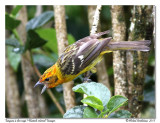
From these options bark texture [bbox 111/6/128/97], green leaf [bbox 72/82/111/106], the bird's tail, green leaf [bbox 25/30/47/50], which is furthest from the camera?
green leaf [bbox 25/30/47/50]

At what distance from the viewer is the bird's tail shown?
2.10 metres

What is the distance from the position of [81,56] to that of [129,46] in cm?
43

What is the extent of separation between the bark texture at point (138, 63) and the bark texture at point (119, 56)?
0.06 meters

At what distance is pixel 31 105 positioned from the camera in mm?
2660

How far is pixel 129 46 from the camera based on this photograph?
2146 millimetres

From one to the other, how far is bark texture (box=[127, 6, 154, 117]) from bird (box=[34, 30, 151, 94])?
11 centimetres

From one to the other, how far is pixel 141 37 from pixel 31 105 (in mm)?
1333

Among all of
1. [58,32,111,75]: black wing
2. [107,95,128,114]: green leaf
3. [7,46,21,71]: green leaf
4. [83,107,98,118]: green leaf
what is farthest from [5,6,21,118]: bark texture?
[107,95,128,114]: green leaf

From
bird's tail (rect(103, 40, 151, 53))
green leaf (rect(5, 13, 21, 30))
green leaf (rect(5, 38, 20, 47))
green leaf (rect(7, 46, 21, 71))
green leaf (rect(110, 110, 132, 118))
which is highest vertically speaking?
green leaf (rect(5, 13, 21, 30))

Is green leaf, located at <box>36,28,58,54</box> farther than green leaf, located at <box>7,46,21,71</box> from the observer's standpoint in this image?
No

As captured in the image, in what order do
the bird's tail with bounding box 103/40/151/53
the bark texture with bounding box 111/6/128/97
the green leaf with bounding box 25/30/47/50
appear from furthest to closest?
1. the green leaf with bounding box 25/30/47/50
2. the bark texture with bounding box 111/6/128/97
3. the bird's tail with bounding box 103/40/151/53

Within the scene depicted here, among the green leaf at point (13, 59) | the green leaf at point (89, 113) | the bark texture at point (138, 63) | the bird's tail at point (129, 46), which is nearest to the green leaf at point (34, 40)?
the green leaf at point (13, 59)

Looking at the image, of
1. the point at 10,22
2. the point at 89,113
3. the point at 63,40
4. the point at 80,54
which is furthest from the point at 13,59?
the point at 89,113

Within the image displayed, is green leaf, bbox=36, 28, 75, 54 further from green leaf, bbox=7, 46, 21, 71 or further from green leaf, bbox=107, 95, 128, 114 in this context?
green leaf, bbox=107, 95, 128, 114
